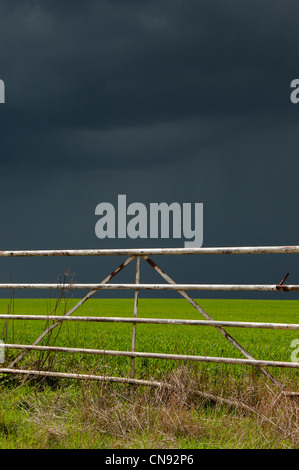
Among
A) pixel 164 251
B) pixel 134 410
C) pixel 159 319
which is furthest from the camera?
pixel 164 251

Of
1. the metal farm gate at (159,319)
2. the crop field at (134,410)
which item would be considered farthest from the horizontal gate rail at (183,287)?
the crop field at (134,410)

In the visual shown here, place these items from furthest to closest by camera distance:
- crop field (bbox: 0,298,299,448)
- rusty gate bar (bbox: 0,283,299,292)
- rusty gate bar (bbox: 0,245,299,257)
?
rusty gate bar (bbox: 0,245,299,257) → rusty gate bar (bbox: 0,283,299,292) → crop field (bbox: 0,298,299,448)

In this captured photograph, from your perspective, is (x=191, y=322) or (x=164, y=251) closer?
(x=191, y=322)

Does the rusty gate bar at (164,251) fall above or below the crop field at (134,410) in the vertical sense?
above

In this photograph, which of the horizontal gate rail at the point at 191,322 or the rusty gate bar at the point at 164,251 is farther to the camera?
the rusty gate bar at the point at 164,251

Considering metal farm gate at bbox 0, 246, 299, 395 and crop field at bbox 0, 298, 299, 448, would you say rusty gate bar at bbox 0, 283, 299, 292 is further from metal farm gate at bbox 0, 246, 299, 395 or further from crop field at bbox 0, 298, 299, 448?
crop field at bbox 0, 298, 299, 448

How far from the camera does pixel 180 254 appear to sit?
6.52 metres

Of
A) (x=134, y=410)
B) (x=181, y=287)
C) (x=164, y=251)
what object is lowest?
(x=134, y=410)

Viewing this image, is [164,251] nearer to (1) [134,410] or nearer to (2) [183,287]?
(2) [183,287]

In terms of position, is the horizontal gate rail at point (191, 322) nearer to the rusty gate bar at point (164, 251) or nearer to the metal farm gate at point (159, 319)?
the metal farm gate at point (159, 319)

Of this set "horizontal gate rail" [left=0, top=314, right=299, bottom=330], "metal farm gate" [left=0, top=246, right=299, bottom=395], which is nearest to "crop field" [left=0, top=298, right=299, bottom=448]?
"metal farm gate" [left=0, top=246, right=299, bottom=395]

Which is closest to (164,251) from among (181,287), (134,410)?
(181,287)

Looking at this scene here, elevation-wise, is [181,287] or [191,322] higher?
[181,287]

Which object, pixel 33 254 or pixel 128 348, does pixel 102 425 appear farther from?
pixel 128 348
